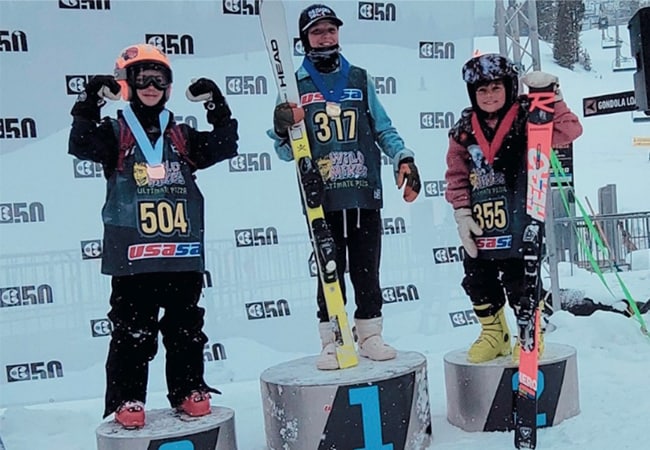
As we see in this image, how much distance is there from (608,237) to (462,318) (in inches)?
219

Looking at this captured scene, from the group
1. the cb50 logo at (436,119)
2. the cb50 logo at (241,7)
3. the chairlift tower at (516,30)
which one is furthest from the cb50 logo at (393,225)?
the cb50 logo at (241,7)

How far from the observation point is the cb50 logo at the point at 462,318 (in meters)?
4.96

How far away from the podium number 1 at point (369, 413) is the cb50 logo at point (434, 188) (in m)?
2.48

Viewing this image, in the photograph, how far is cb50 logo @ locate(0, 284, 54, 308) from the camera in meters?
4.02

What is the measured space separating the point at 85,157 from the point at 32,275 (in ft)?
5.66

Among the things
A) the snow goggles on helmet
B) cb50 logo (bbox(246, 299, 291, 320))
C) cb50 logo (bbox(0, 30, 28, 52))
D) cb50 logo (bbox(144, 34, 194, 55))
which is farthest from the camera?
cb50 logo (bbox(246, 299, 291, 320))

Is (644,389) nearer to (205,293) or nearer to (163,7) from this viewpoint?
(205,293)

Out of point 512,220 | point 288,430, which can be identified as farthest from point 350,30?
point 288,430

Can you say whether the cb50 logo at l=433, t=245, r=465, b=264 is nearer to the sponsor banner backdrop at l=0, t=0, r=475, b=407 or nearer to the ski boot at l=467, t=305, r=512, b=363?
the sponsor banner backdrop at l=0, t=0, r=475, b=407

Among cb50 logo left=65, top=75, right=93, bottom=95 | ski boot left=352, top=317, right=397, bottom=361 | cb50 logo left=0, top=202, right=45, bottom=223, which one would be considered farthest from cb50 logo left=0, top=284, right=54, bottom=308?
ski boot left=352, top=317, right=397, bottom=361

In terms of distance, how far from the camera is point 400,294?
190 inches

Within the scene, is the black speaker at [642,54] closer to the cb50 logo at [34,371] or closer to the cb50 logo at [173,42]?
the cb50 logo at [173,42]

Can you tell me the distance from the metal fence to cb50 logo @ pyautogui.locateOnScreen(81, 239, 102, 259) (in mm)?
6471

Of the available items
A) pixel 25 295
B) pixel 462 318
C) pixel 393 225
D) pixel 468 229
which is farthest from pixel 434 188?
pixel 25 295
